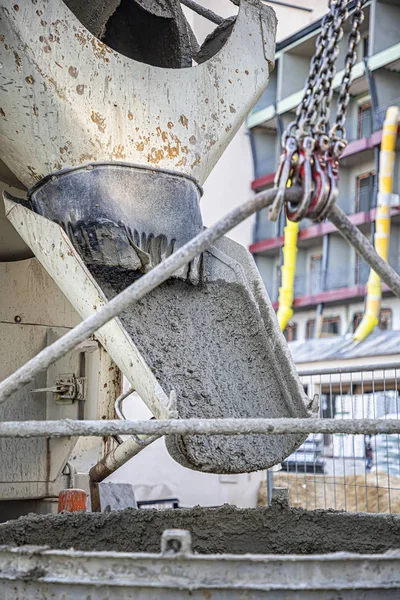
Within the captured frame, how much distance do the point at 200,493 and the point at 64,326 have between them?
22.8 feet

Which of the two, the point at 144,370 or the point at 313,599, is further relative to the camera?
the point at 144,370

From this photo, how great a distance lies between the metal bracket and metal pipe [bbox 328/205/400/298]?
2.39 meters

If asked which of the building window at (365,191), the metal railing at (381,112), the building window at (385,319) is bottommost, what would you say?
the building window at (385,319)

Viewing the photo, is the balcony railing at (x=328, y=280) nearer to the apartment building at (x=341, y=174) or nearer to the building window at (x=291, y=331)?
the apartment building at (x=341, y=174)

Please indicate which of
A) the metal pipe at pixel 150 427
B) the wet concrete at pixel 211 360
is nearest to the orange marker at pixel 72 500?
the wet concrete at pixel 211 360

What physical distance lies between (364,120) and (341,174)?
1.84m

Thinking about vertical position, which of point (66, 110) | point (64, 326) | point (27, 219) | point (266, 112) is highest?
point (266, 112)

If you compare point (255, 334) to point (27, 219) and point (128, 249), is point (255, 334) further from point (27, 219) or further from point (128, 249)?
point (27, 219)

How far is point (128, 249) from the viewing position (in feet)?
12.0

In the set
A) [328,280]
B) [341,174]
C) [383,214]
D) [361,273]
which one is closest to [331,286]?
[328,280]

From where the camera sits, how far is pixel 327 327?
29234mm

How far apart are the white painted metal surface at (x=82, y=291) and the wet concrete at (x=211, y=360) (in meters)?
0.14

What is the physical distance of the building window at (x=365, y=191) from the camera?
2748 centimetres

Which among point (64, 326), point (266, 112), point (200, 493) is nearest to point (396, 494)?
point (200, 493)
